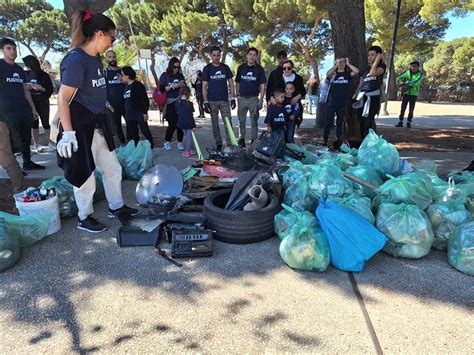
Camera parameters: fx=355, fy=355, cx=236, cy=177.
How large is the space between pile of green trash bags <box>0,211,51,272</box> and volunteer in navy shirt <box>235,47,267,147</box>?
441cm

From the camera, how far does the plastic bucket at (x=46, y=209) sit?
332 cm

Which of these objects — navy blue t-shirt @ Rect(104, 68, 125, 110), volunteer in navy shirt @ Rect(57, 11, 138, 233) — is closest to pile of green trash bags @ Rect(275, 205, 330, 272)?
volunteer in navy shirt @ Rect(57, 11, 138, 233)

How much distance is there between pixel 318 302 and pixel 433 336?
2.30 ft

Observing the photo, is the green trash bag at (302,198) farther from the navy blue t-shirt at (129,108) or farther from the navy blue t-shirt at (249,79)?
the navy blue t-shirt at (129,108)

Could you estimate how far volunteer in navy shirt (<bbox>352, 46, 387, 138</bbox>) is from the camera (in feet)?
21.6

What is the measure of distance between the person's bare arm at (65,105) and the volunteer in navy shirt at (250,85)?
14.1 feet

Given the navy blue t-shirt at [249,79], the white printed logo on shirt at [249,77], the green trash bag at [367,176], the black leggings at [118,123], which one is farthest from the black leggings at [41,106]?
the green trash bag at [367,176]

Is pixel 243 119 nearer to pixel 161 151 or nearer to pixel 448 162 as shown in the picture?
pixel 161 151

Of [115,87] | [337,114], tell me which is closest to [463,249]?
[337,114]

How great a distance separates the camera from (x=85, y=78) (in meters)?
3.09

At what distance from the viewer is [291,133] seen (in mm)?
6465

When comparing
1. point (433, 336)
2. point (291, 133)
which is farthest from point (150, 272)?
point (291, 133)

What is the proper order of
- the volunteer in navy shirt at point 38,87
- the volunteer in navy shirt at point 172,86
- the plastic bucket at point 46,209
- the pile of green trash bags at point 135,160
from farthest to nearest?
the volunteer in navy shirt at point 172,86 < the volunteer in navy shirt at point 38,87 < the pile of green trash bags at point 135,160 < the plastic bucket at point 46,209

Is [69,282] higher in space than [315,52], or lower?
lower
